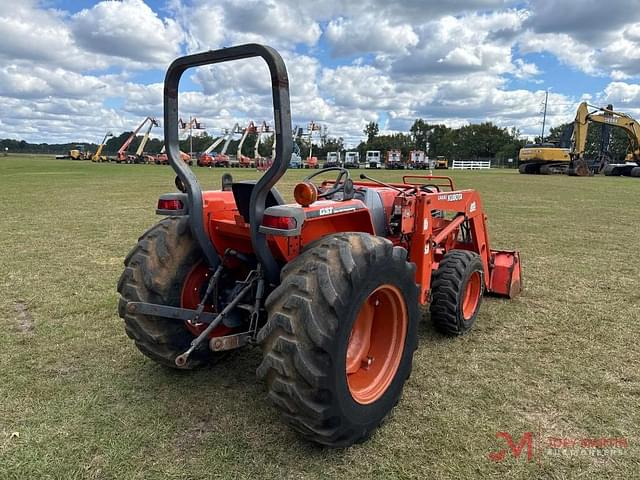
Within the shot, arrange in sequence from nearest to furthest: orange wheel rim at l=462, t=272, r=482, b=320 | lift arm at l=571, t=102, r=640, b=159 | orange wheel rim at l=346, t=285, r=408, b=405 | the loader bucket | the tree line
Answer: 1. orange wheel rim at l=346, t=285, r=408, b=405
2. orange wheel rim at l=462, t=272, r=482, b=320
3. the loader bucket
4. lift arm at l=571, t=102, r=640, b=159
5. the tree line

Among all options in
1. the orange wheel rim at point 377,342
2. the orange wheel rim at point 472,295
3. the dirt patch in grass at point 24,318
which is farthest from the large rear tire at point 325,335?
the dirt patch in grass at point 24,318

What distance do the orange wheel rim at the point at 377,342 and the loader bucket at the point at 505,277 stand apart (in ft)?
8.92

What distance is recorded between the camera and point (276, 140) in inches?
103

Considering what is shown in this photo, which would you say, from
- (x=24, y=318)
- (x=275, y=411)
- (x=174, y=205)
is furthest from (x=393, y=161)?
(x=275, y=411)

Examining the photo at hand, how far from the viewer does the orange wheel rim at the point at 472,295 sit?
4.79 metres

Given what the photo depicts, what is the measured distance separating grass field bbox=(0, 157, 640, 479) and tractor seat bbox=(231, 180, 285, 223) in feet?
4.28

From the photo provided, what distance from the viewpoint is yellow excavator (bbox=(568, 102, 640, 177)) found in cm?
3262

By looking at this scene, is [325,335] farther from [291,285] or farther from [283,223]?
[283,223]

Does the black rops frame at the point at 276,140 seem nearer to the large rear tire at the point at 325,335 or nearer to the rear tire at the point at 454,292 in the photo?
the large rear tire at the point at 325,335

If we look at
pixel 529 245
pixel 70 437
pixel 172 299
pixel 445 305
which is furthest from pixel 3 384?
pixel 529 245

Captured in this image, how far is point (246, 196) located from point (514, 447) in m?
2.20

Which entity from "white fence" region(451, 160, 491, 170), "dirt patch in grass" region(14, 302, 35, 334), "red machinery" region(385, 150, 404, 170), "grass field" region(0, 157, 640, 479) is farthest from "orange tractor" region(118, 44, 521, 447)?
"white fence" region(451, 160, 491, 170)

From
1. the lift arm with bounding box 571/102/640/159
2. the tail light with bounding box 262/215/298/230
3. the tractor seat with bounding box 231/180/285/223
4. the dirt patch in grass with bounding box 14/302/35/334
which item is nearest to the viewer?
the tail light with bounding box 262/215/298/230

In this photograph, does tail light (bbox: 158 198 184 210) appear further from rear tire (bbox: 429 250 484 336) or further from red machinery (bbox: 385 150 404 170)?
red machinery (bbox: 385 150 404 170)
